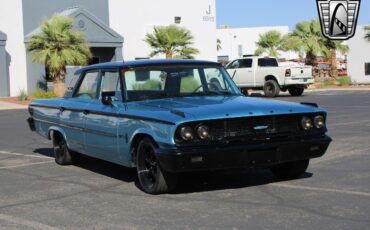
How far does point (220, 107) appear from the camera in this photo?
710 cm

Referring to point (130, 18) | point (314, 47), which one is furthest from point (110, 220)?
point (314, 47)

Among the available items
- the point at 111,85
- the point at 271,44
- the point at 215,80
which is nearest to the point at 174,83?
the point at 215,80

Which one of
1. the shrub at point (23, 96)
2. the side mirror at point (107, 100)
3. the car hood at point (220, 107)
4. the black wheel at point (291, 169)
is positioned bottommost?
the black wheel at point (291, 169)

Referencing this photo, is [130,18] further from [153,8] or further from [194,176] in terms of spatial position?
[194,176]

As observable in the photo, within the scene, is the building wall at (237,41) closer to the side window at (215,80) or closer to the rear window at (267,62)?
the rear window at (267,62)

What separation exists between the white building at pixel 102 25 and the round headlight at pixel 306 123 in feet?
86.1

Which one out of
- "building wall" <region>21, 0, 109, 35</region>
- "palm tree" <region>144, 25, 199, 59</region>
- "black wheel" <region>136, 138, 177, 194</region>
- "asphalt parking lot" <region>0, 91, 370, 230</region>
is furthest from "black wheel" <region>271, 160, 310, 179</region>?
"palm tree" <region>144, 25, 199, 59</region>

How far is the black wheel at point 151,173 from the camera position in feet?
23.4

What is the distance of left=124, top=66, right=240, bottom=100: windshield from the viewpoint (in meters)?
8.12

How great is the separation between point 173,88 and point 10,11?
1032 inches

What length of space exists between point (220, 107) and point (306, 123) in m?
1.11

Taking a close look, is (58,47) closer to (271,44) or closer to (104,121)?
(271,44)

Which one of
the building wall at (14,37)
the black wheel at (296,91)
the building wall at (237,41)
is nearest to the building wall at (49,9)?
the building wall at (14,37)

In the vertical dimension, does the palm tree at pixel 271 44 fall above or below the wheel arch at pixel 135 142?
above
